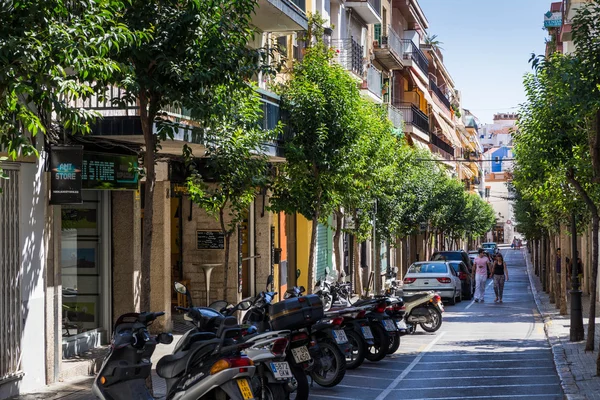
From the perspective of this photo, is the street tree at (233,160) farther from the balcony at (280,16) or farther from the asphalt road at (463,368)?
the balcony at (280,16)

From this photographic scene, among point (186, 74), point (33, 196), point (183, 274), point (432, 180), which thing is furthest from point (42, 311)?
point (432, 180)

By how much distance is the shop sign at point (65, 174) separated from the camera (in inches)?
566

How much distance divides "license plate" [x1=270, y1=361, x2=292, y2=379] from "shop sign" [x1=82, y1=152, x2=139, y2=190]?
5915 mm

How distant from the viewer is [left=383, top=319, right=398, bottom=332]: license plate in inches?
682

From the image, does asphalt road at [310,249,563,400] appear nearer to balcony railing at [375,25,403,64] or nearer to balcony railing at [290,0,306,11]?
balcony railing at [290,0,306,11]

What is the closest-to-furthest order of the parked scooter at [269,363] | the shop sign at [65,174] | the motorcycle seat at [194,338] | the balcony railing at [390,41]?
the motorcycle seat at [194,338] < the parked scooter at [269,363] < the shop sign at [65,174] < the balcony railing at [390,41]

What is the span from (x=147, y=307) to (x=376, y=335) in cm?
600

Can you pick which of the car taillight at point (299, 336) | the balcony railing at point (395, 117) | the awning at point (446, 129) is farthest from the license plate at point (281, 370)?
the awning at point (446, 129)

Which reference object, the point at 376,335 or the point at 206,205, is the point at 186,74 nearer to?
the point at 206,205

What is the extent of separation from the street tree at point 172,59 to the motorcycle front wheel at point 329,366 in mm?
3040

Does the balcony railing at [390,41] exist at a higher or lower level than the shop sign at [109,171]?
higher

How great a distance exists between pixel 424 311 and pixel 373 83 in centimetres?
1999

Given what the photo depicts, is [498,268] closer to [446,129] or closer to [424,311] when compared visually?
[424,311]

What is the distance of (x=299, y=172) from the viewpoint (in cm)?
2333
